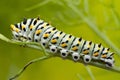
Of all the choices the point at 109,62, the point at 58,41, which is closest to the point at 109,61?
the point at 109,62

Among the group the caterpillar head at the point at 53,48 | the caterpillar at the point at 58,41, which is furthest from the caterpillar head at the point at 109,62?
the caterpillar head at the point at 53,48

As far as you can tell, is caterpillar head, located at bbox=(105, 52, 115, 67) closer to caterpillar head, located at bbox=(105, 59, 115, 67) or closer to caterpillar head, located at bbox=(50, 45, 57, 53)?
caterpillar head, located at bbox=(105, 59, 115, 67)

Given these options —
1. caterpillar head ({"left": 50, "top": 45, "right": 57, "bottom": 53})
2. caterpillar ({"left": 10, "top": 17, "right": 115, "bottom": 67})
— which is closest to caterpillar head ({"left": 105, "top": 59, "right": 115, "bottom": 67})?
caterpillar ({"left": 10, "top": 17, "right": 115, "bottom": 67})

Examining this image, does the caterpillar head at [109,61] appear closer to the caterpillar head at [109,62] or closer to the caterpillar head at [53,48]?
the caterpillar head at [109,62]

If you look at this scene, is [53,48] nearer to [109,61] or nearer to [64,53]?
[64,53]

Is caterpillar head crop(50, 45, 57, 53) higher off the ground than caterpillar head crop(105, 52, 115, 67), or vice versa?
caterpillar head crop(105, 52, 115, 67)

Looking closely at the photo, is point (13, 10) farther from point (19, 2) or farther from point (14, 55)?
point (14, 55)

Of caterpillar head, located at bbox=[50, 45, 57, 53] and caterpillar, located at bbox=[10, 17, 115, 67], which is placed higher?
caterpillar, located at bbox=[10, 17, 115, 67]

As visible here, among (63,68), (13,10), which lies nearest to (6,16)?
(13,10)
